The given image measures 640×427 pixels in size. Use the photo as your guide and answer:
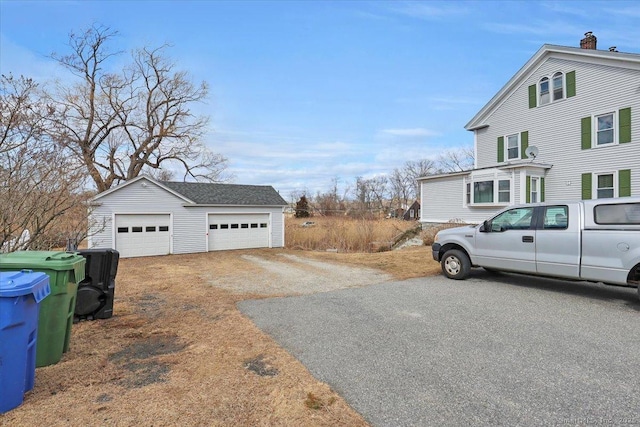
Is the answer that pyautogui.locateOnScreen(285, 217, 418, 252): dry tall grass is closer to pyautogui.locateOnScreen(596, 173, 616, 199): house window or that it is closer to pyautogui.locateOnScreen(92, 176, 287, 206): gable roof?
pyautogui.locateOnScreen(92, 176, 287, 206): gable roof

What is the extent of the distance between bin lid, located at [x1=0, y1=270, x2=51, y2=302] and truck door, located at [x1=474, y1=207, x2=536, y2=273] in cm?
748

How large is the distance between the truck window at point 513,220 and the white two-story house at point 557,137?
9461 millimetres

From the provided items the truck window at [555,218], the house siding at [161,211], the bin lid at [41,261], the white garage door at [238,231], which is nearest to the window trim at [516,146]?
the truck window at [555,218]

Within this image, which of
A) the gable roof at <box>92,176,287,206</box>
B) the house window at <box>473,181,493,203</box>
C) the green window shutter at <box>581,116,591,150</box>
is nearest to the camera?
the green window shutter at <box>581,116,591,150</box>

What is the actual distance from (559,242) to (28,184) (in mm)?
9986

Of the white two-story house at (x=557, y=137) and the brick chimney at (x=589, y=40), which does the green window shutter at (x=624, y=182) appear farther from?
the brick chimney at (x=589, y=40)

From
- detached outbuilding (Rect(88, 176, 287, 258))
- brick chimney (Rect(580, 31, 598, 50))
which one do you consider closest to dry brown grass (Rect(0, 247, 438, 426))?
detached outbuilding (Rect(88, 176, 287, 258))

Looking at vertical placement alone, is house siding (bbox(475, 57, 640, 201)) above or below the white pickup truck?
above

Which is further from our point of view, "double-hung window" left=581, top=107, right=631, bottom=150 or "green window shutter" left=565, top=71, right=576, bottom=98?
"green window shutter" left=565, top=71, right=576, bottom=98

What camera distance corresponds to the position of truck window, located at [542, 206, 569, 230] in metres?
6.30

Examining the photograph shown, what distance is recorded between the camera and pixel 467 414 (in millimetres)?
2713

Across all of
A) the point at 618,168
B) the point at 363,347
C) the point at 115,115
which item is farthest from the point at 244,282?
the point at 115,115

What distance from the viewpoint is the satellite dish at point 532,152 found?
55.3 ft

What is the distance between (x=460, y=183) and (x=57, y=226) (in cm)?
1680
